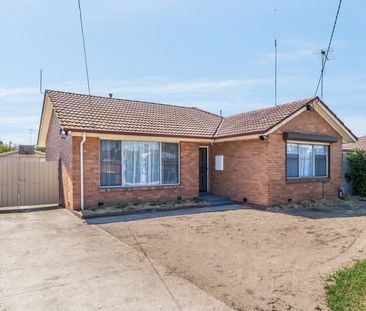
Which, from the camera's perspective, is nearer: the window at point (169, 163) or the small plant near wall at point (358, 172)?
the window at point (169, 163)

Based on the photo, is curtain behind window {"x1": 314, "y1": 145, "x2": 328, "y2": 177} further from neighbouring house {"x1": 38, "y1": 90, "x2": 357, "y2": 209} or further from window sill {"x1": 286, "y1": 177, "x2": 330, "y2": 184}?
window sill {"x1": 286, "y1": 177, "x2": 330, "y2": 184}

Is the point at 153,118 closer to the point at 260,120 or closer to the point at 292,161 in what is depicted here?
the point at 260,120

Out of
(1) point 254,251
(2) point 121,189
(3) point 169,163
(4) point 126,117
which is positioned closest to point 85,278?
(1) point 254,251

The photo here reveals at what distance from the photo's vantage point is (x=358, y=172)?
16016mm

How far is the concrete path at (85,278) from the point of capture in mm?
4203

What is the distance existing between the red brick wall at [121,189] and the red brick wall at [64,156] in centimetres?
38

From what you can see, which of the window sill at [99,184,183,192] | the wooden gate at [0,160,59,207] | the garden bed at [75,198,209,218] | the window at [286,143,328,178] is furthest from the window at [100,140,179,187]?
the window at [286,143,328,178]

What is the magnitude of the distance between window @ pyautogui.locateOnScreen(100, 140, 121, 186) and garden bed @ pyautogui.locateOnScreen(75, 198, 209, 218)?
0.97m

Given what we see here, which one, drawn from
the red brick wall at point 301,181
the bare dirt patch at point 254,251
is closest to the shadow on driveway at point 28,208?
the bare dirt patch at point 254,251

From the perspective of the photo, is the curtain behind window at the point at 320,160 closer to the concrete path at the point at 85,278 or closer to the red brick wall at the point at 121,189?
the red brick wall at the point at 121,189

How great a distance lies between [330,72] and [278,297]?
1322cm

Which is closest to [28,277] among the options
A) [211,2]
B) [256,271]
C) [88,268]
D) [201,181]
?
[88,268]

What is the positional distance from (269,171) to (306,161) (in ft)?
8.68

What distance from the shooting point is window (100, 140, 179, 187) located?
1198 cm
